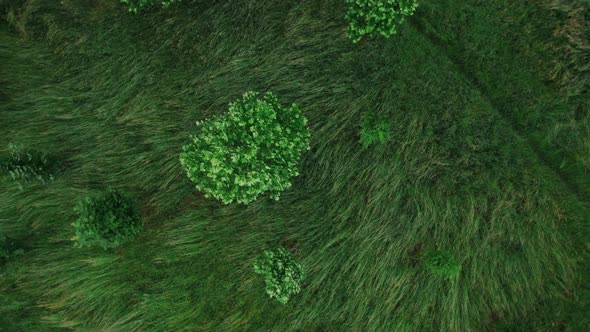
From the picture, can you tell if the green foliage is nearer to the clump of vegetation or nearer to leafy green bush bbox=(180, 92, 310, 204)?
leafy green bush bbox=(180, 92, 310, 204)

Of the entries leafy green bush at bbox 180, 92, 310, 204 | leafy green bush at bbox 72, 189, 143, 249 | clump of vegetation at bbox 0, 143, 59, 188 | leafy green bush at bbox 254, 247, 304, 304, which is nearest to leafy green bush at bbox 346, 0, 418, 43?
leafy green bush at bbox 180, 92, 310, 204

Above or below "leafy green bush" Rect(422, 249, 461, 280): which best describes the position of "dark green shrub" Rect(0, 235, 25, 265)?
below

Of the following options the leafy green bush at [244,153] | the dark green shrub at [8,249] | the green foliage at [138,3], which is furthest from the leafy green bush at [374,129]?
the dark green shrub at [8,249]

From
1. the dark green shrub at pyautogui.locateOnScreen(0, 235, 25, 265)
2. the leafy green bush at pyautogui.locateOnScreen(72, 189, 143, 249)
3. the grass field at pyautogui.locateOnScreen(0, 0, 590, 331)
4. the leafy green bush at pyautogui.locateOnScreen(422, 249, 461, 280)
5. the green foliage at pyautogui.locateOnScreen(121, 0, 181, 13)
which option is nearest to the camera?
the leafy green bush at pyautogui.locateOnScreen(72, 189, 143, 249)

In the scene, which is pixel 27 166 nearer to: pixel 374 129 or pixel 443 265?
pixel 374 129

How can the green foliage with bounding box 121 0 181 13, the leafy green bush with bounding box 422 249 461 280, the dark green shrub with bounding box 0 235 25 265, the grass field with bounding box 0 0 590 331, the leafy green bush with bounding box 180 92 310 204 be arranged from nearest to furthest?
the leafy green bush with bounding box 180 92 310 204 < the green foliage with bounding box 121 0 181 13 < the leafy green bush with bounding box 422 249 461 280 < the dark green shrub with bounding box 0 235 25 265 < the grass field with bounding box 0 0 590 331

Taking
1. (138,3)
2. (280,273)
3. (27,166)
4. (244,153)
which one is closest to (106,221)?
(27,166)

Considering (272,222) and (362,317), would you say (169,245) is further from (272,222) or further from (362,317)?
(362,317)
